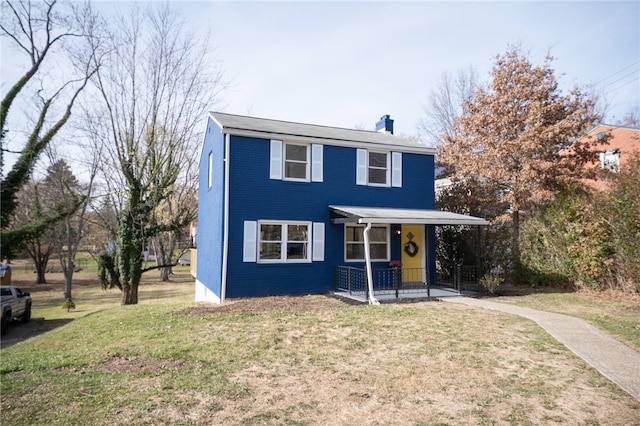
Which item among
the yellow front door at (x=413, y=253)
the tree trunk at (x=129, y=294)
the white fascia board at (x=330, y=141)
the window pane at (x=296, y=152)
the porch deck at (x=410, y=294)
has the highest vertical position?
the white fascia board at (x=330, y=141)

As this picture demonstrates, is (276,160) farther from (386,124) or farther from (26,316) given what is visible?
(26,316)

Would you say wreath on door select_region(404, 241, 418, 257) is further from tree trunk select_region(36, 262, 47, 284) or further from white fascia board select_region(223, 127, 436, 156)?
tree trunk select_region(36, 262, 47, 284)

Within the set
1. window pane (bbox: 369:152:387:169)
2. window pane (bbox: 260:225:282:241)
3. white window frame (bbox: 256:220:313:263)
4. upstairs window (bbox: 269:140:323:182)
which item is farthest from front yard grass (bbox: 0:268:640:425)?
window pane (bbox: 369:152:387:169)

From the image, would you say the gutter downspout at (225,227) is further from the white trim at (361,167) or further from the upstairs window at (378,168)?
the upstairs window at (378,168)

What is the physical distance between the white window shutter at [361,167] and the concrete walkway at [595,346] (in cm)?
678

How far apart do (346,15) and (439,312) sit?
8.92 metres

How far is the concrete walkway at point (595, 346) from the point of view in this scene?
19.0 feet

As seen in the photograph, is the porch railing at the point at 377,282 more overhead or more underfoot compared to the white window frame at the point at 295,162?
more underfoot

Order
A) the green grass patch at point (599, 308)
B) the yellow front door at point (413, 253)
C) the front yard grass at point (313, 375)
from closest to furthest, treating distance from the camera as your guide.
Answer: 1. the front yard grass at point (313, 375)
2. the green grass patch at point (599, 308)
3. the yellow front door at point (413, 253)

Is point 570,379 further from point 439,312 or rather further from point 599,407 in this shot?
point 439,312

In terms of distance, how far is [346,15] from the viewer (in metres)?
11.7

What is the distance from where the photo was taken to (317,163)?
47.5ft

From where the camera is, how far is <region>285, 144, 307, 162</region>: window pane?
1426 centimetres

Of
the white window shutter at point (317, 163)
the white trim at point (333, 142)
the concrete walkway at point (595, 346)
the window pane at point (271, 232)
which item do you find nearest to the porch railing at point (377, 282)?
the window pane at point (271, 232)
